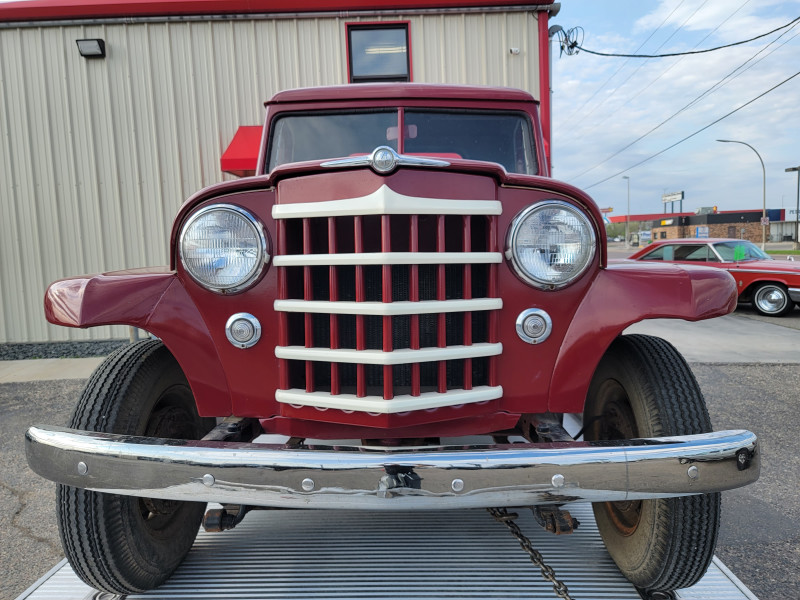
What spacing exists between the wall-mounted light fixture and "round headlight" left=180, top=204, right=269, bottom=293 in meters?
5.52

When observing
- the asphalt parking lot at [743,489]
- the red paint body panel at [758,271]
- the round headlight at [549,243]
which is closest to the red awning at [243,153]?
the asphalt parking lot at [743,489]

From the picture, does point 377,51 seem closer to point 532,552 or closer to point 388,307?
point 388,307

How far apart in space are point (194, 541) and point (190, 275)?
1144 millimetres


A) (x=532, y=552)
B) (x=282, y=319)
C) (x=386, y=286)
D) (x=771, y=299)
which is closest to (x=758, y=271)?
(x=771, y=299)

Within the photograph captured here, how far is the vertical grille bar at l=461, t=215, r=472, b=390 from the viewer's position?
5.13ft

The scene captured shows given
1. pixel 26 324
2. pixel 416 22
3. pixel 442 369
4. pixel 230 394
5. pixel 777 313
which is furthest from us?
pixel 777 313

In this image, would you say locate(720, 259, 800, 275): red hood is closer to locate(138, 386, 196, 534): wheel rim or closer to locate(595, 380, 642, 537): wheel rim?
locate(595, 380, 642, 537): wheel rim

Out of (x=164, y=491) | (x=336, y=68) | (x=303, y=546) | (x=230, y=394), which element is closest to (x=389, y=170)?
(x=230, y=394)

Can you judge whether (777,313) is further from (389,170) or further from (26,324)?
(26,324)

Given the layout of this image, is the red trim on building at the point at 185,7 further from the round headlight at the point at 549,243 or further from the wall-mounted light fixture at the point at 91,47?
the round headlight at the point at 549,243

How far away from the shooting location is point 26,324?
20.5ft

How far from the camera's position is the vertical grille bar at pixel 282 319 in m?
1.60

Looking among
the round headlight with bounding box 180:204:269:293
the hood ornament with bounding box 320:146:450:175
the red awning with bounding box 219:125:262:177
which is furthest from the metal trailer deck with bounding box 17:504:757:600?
the red awning with bounding box 219:125:262:177

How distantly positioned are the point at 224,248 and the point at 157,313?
29 centimetres
